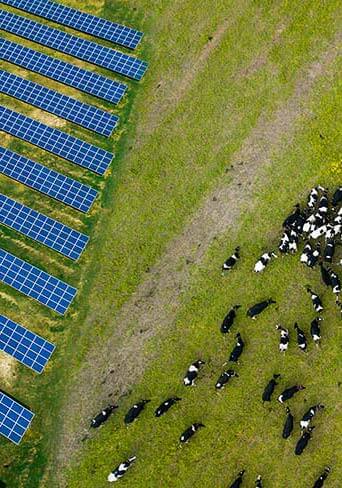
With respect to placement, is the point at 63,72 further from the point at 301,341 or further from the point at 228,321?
the point at 301,341

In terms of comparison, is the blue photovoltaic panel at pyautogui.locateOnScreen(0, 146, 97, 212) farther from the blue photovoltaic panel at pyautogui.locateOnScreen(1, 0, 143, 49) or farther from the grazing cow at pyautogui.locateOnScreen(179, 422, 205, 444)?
the grazing cow at pyautogui.locateOnScreen(179, 422, 205, 444)

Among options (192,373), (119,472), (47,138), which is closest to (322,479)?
(192,373)

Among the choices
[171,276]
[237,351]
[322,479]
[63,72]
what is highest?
[63,72]

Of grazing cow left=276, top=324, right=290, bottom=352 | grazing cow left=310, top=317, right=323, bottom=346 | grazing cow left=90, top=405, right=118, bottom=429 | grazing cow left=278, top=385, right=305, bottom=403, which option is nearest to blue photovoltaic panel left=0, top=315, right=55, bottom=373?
grazing cow left=90, top=405, right=118, bottom=429

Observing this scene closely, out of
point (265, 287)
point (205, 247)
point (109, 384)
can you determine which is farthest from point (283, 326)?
point (109, 384)

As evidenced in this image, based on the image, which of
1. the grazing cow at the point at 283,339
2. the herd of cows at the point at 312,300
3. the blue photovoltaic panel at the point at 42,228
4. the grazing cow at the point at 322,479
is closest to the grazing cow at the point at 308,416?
the herd of cows at the point at 312,300
